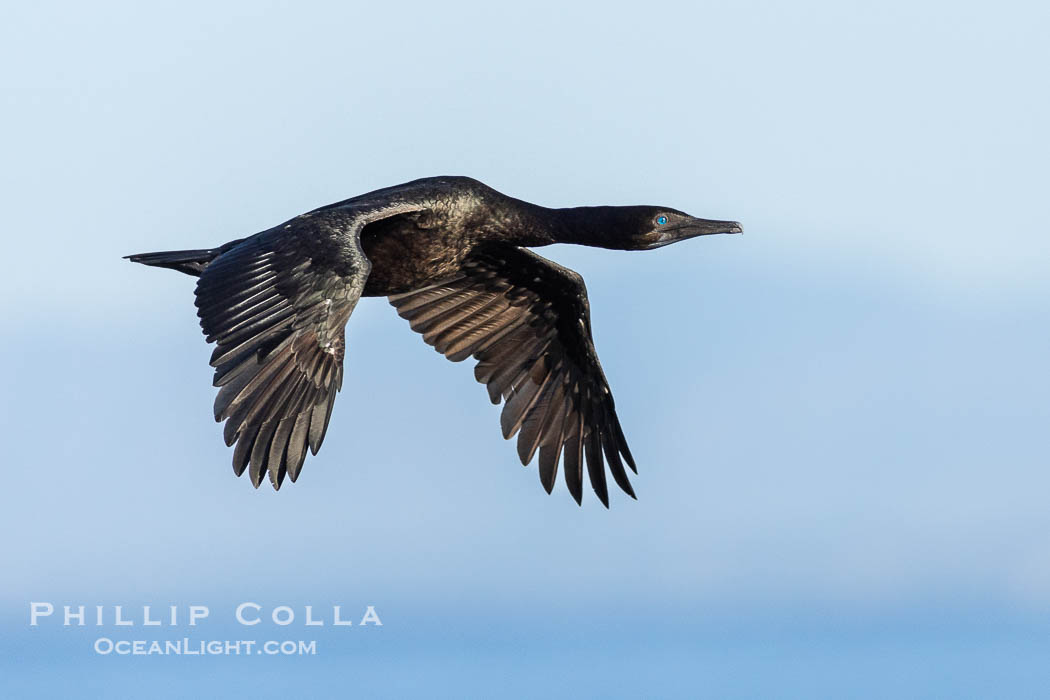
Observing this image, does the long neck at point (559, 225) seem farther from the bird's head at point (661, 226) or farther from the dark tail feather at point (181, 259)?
the dark tail feather at point (181, 259)

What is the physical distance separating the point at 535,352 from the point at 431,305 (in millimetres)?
984

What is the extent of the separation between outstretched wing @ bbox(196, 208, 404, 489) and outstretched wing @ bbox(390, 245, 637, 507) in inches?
111

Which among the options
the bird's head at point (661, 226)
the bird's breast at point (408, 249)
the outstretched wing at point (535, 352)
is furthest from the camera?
the outstretched wing at point (535, 352)

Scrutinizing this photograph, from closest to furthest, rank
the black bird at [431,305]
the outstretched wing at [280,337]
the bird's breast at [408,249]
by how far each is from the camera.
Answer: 1. the outstretched wing at [280,337]
2. the black bird at [431,305]
3. the bird's breast at [408,249]

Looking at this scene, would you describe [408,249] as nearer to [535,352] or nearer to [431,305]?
[431,305]

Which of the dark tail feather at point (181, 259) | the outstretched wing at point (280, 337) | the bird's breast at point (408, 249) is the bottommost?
the outstretched wing at point (280, 337)

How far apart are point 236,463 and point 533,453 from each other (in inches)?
168

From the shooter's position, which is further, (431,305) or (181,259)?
(431,305)

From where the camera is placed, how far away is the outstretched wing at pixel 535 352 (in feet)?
44.3

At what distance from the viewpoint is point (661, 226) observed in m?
12.3

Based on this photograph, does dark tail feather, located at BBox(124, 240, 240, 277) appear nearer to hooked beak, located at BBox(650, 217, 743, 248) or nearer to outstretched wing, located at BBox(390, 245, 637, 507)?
outstretched wing, located at BBox(390, 245, 637, 507)

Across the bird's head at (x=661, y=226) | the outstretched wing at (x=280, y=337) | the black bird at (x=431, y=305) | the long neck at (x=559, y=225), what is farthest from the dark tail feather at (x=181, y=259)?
the bird's head at (x=661, y=226)

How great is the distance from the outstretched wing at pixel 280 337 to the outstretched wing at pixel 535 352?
9.26ft

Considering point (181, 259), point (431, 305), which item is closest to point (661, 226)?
point (431, 305)
